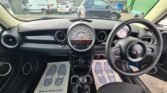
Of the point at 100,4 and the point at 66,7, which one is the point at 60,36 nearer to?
the point at 66,7

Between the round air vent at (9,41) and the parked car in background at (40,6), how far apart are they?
311 mm

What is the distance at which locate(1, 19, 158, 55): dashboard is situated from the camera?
8.27 feet

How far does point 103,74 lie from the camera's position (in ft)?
10.8

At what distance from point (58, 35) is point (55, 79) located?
0.70 m

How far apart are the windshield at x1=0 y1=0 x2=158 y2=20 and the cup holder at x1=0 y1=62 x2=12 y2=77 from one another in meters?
0.53

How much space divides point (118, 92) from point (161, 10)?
39.9 inches

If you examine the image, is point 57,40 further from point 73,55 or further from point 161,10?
point 161,10

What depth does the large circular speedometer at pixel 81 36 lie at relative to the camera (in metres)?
2.48

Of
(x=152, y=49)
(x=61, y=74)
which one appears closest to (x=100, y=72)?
(x=61, y=74)

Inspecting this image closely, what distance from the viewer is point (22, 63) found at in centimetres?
321

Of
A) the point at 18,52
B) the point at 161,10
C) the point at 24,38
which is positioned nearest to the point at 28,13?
the point at 24,38

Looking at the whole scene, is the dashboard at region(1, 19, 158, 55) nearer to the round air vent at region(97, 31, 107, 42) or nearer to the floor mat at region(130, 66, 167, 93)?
the round air vent at region(97, 31, 107, 42)

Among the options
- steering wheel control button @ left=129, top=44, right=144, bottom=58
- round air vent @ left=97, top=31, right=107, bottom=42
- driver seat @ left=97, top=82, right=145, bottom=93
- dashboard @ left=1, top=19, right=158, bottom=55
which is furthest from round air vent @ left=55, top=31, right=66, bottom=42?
steering wheel control button @ left=129, top=44, right=144, bottom=58

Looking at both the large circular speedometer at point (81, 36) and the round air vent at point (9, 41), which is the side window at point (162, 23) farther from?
the round air vent at point (9, 41)
